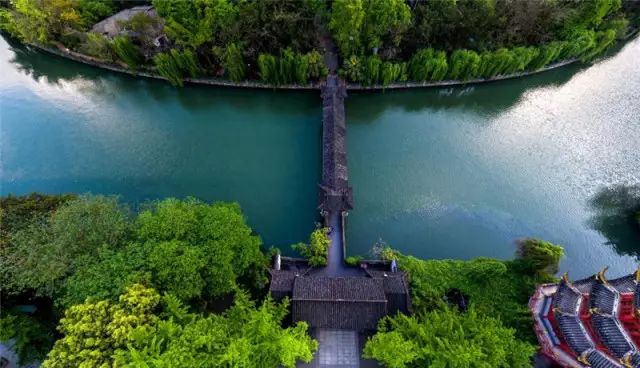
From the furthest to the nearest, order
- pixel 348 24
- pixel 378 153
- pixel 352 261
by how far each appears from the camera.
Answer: pixel 378 153 < pixel 348 24 < pixel 352 261

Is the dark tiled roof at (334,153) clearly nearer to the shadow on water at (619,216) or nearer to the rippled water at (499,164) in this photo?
the rippled water at (499,164)

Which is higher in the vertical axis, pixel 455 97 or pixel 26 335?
pixel 455 97

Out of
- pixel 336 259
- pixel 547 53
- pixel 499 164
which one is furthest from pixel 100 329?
pixel 547 53

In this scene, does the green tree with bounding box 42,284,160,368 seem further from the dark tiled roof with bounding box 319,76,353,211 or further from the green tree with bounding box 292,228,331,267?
the dark tiled roof with bounding box 319,76,353,211

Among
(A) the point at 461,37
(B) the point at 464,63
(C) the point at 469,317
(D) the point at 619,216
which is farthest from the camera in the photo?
(A) the point at 461,37

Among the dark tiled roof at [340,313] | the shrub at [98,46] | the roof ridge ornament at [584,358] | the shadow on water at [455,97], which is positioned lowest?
the roof ridge ornament at [584,358]

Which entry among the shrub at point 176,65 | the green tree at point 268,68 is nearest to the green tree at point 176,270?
the green tree at point 268,68

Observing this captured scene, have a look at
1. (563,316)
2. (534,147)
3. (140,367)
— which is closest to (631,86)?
(534,147)

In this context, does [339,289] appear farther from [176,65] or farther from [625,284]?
[176,65]
